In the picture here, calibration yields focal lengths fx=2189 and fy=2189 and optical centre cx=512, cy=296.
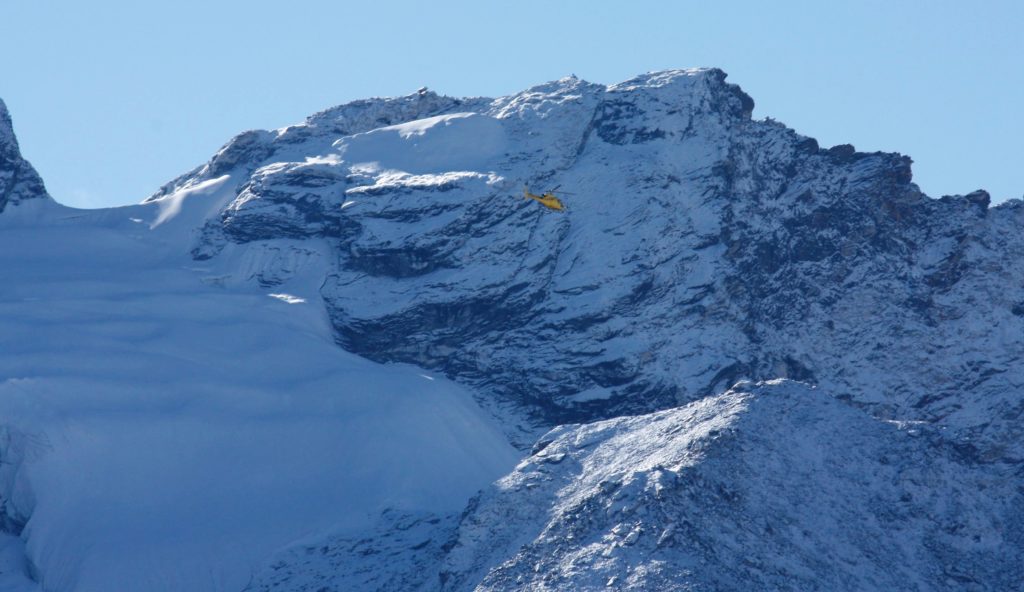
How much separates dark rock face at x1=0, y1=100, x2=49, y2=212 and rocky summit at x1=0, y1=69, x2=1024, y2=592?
0.18m

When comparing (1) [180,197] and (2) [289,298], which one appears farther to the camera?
(1) [180,197]

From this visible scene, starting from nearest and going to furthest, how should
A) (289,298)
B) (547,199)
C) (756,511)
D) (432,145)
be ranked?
1. (756,511)
2. (547,199)
3. (289,298)
4. (432,145)

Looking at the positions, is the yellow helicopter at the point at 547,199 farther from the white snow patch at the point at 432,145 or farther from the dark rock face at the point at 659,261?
the white snow patch at the point at 432,145

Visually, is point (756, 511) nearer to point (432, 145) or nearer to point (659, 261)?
point (659, 261)

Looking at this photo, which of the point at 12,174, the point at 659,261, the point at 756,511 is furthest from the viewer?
the point at 12,174

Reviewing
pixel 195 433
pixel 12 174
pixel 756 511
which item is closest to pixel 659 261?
pixel 195 433

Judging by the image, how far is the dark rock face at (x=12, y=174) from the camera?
365 ft

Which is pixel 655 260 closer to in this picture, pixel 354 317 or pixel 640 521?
pixel 354 317

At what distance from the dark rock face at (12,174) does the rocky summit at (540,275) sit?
18 centimetres

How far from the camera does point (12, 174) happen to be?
111750mm

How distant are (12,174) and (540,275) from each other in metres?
29.9

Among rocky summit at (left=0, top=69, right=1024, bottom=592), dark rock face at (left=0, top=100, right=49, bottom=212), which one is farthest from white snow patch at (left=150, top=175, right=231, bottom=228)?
dark rock face at (left=0, top=100, right=49, bottom=212)

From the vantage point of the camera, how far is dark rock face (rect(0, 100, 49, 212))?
365ft

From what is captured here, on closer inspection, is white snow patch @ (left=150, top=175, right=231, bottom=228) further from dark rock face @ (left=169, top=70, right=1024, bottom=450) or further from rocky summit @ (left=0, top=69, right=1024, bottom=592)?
dark rock face @ (left=169, top=70, right=1024, bottom=450)
